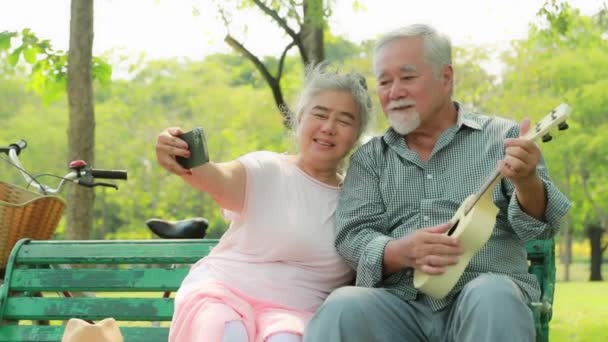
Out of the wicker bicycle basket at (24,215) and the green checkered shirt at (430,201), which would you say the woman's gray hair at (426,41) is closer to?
the green checkered shirt at (430,201)

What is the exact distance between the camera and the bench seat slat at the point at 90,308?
3.69m

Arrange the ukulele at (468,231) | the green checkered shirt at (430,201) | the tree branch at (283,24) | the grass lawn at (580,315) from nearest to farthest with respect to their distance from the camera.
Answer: the ukulele at (468,231) → the green checkered shirt at (430,201) → the tree branch at (283,24) → the grass lawn at (580,315)

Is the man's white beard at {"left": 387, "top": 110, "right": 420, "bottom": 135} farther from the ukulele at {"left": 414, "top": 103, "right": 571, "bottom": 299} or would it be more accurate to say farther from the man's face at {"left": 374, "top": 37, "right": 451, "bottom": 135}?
the ukulele at {"left": 414, "top": 103, "right": 571, "bottom": 299}

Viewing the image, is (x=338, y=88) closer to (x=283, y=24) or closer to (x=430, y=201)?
(x=430, y=201)

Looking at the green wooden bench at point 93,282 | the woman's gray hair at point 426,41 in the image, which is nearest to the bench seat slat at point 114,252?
the green wooden bench at point 93,282

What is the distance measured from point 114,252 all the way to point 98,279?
0.45ft

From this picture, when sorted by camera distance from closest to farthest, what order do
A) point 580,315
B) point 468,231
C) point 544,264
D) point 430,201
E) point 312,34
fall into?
point 468,231 < point 430,201 < point 544,264 < point 312,34 < point 580,315

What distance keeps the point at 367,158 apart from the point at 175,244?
0.89 m

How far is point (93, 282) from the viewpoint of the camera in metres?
3.81

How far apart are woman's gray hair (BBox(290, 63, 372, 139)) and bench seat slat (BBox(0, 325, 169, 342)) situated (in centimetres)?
101

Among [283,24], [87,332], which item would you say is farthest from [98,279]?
[283,24]

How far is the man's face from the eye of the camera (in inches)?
126

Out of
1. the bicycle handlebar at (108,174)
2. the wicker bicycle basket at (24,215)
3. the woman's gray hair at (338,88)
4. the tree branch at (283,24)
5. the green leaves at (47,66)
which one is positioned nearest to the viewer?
the woman's gray hair at (338,88)

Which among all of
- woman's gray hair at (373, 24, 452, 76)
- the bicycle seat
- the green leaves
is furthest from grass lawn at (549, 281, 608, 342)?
woman's gray hair at (373, 24, 452, 76)
